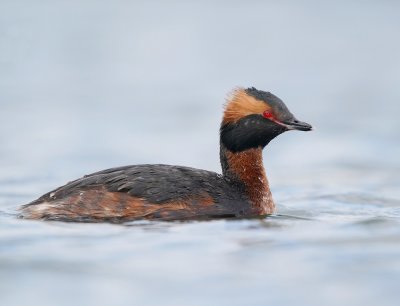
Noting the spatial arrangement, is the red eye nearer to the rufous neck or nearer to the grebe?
the grebe

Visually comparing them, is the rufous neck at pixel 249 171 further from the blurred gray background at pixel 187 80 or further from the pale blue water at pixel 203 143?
the blurred gray background at pixel 187 80

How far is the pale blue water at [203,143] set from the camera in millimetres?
10180

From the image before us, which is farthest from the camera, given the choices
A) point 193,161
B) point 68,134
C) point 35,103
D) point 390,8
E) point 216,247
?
point 390,8

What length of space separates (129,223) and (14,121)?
13.1 m

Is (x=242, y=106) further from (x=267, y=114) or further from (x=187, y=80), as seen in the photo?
(x=187, y=80)

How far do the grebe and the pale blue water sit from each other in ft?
0.91

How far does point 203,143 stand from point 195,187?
1009 cm

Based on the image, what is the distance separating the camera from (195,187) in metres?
12.6

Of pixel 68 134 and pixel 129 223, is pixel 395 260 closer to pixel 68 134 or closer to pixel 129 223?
pixel 129 223

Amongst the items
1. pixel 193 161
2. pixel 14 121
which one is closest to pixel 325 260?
pixel 193 161

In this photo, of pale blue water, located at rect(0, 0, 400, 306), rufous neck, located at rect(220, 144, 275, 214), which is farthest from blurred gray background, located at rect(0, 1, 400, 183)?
rufous neck, located at rect(220, 144, 275, 214)

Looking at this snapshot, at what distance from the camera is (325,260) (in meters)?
10.8

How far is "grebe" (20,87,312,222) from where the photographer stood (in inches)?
486

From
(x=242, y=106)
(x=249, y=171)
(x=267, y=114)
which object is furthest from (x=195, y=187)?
(x=267, y=114)
